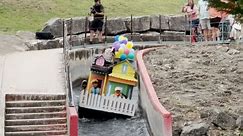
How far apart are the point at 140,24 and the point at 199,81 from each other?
9.32 meters

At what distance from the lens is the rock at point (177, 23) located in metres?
31.8

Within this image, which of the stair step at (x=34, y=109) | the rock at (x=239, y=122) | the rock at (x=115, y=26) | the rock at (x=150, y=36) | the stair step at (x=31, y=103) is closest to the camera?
the rock at (x=239, y=122)

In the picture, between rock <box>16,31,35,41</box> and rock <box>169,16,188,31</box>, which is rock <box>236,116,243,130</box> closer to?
rock <box>16,31,35,41</box>

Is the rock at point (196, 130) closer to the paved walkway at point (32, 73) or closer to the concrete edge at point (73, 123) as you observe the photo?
the concrete edge at point (73, 123)

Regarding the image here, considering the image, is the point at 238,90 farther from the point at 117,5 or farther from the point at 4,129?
the point at 117,5

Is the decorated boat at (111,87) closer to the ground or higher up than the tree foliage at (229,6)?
closer to the ground

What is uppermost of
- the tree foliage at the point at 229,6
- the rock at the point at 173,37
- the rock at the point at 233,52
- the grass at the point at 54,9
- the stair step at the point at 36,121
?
the tree foliage at the point at 229,6

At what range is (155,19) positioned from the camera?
3180 cm

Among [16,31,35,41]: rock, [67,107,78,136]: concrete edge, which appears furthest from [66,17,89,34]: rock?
[67,107,78,136]: concrete edge

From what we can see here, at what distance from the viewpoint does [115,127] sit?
2197 cm

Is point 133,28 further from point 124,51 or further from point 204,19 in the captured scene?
point 124,51

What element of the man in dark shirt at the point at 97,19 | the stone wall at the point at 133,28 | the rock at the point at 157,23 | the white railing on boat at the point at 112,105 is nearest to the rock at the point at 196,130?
the white railing on boat at the point at 112,105

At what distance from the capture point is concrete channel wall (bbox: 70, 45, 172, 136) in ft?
57.9

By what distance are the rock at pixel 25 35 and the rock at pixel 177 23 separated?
18.0 feet
